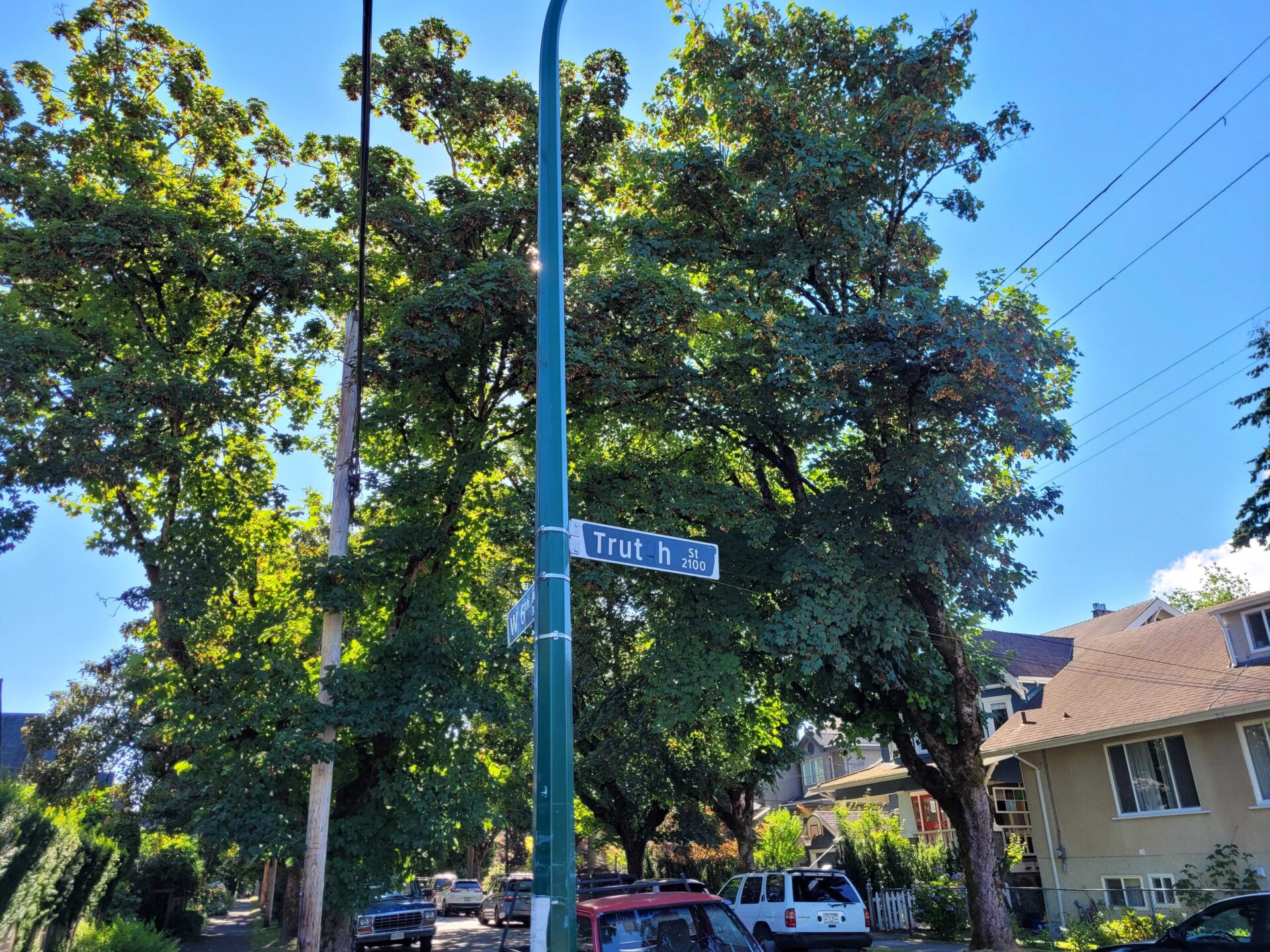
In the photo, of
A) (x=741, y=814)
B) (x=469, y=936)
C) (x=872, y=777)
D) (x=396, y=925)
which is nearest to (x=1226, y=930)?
(x=396, y=925)

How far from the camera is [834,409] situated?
49.6ft

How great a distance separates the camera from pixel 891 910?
24172 millimetres

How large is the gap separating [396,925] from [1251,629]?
880 inches

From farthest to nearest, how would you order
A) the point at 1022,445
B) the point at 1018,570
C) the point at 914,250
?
the point at 914,250 < the point at 1018,570 < the point at 1022,445

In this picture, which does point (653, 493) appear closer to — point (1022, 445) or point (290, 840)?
point (1022, 445)

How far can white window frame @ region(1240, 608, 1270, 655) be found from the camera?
63.3 ft

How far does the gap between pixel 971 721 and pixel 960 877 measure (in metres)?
10.0

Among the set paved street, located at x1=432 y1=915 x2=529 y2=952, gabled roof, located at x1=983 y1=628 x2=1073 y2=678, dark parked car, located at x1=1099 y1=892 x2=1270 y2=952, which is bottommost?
paved street, located at x1=432 y1=915 x2=529 y2=952

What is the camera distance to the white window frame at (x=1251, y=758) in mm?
18000

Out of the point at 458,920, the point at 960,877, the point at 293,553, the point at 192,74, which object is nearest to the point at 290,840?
the point at 293,553

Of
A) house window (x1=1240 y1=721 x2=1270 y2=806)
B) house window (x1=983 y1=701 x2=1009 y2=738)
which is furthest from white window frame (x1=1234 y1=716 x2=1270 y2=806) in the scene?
house window (x1=983 y1=701 x2=1009 y2=738)

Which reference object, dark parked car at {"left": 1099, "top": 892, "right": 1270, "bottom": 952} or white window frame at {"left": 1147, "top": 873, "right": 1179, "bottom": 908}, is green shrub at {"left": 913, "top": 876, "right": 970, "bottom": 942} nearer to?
white window frame at {"left": 1147, "top": 873, "right": 1179, "bottom": 908}

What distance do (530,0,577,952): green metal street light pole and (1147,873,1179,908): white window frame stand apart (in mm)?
19758

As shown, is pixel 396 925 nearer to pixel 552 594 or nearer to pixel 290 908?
pixel 290 908
